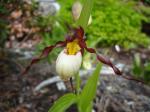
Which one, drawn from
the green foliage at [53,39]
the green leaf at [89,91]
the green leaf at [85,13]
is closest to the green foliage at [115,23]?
the green foliage at [53,39]

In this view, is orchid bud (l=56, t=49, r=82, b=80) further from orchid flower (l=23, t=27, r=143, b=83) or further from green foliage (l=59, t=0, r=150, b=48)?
green foliage (l=59, t=0, r=150, b=48)

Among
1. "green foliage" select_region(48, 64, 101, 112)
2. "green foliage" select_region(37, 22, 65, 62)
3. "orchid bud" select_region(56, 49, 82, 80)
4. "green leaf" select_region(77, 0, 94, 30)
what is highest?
"green leaf" select_region(77, 0, 94, 30)

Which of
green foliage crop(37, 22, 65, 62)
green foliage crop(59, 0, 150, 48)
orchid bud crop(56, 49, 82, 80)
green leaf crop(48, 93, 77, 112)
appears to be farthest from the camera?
green foliage crop(59, 0, 150, 48)

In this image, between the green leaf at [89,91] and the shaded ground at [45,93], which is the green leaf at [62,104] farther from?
the shaded ground at [45,93]

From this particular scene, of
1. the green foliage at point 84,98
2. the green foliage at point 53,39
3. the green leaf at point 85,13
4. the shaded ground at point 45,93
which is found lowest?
the shaded ground at point 45,93

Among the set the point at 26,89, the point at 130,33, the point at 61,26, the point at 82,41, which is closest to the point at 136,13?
the point at 130,33

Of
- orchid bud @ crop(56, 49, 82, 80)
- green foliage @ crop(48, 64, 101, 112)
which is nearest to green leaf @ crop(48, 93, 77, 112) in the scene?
green foliage @ crop(48, 64, 101, 112)
